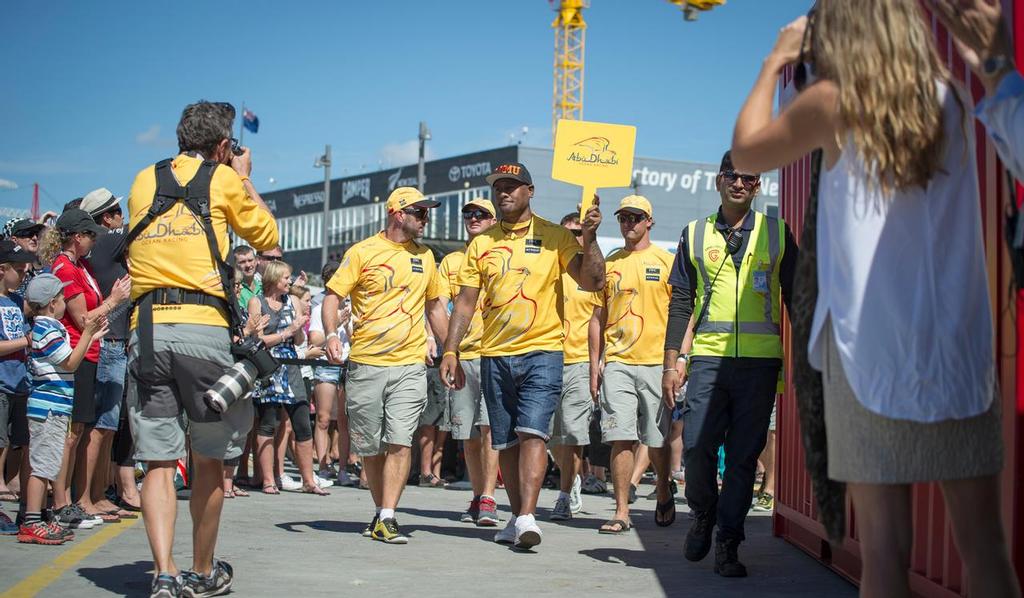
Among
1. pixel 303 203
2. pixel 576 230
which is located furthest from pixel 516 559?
pixel 303 203

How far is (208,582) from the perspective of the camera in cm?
586

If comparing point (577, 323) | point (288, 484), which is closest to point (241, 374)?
point (577, 323)

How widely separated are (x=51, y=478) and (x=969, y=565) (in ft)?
20.5

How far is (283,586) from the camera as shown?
20.5 ft

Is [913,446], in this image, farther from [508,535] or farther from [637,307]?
[637,307]

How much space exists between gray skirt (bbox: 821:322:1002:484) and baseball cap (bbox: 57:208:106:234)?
6713 mm

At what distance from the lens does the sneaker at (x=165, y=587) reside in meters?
5.43

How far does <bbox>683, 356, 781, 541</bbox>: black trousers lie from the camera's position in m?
6.89

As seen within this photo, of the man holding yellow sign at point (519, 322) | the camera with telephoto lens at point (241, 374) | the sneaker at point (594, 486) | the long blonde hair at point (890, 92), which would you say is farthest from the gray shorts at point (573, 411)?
the long blonde hair at point (890, 92)

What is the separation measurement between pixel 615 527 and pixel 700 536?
5.87ft

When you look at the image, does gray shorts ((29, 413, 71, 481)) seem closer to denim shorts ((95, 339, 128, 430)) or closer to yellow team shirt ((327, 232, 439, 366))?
denim shorts ((95, 339, 128, 430))

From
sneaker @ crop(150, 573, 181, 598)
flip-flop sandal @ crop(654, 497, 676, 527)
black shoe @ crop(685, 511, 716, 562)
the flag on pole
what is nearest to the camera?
sneaker @ crop(150, 573, 181, 598)

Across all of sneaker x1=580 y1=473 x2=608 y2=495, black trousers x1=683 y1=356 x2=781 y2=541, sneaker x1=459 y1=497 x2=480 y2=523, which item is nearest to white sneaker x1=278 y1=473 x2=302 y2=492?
sneaker x1=580 y1=473 x2=608 y2=495

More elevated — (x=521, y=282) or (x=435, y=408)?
(x=521, y=282)
